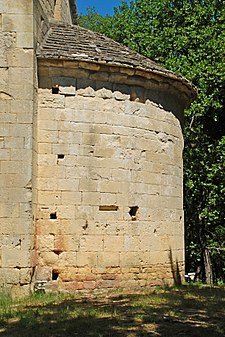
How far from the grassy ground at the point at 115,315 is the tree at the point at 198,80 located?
8.85 metres

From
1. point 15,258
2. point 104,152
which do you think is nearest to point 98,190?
point 104,152

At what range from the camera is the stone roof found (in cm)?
1043

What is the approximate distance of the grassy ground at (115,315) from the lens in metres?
6.80

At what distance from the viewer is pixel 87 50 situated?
10945 millimetres

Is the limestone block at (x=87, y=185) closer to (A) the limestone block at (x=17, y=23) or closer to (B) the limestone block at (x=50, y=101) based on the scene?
(B) the limestone block at (x=50, y=101)

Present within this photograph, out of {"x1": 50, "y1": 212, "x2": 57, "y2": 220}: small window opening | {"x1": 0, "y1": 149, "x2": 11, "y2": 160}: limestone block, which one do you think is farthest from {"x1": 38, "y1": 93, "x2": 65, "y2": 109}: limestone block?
{"x1": 50, "y1": 212, "x2": 57, "y2": 220}: small window opening

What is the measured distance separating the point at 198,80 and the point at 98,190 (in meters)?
9.49

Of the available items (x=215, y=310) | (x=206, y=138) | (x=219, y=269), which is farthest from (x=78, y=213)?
(x=219, y=269)

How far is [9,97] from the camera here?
9859 millimetres

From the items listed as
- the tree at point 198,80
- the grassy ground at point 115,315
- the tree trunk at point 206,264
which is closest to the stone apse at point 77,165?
the grassy ground at point 115,315

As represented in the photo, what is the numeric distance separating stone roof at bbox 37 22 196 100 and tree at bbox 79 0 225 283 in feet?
19.8

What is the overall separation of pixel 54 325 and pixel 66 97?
4756 mm

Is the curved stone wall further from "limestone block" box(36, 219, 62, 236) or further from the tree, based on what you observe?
the tree

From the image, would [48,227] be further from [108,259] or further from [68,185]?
[108,259]
